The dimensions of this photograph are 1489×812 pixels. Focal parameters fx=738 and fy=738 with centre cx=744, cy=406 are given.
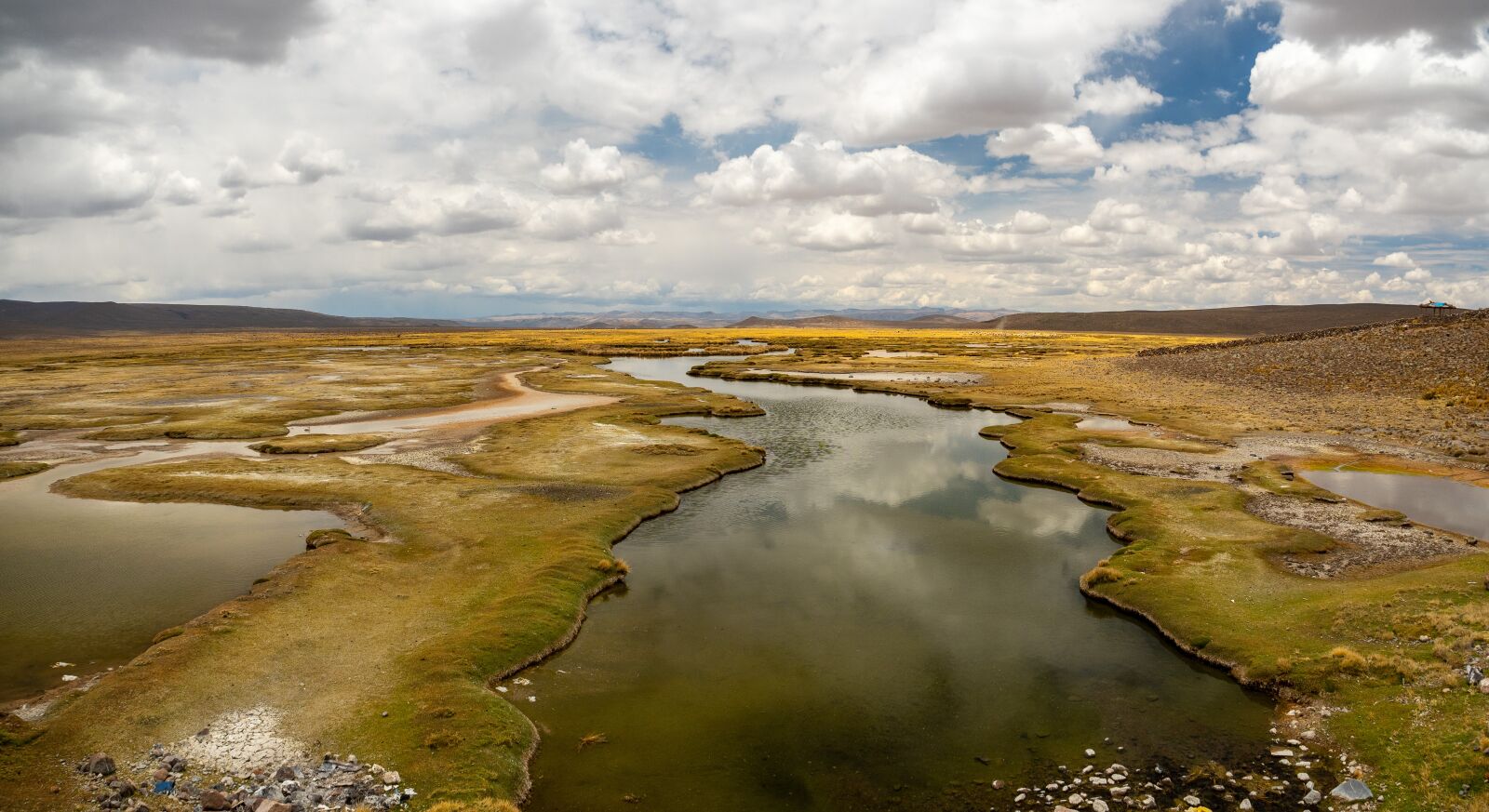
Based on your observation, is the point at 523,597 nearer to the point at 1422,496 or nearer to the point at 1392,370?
the point at 1422,496

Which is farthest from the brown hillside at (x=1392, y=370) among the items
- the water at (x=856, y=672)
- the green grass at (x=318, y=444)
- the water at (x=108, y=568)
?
the green grass at (x=318, y=444)

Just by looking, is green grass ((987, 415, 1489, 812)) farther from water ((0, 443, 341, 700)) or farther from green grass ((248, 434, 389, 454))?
green grass ((248, 434, 389, 454))

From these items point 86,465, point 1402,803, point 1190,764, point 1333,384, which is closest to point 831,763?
point 1190,764

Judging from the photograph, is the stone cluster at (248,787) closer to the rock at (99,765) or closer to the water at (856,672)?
the rock at (99,765)

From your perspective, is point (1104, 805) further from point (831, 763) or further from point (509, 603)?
point (509, 603)

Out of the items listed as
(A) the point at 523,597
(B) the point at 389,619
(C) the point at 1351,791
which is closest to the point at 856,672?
(C) the point at 1351,791

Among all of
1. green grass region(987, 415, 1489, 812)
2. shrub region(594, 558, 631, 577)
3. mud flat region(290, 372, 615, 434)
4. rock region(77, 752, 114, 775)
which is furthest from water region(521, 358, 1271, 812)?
mud flat region(290, 372, 615, 434)
